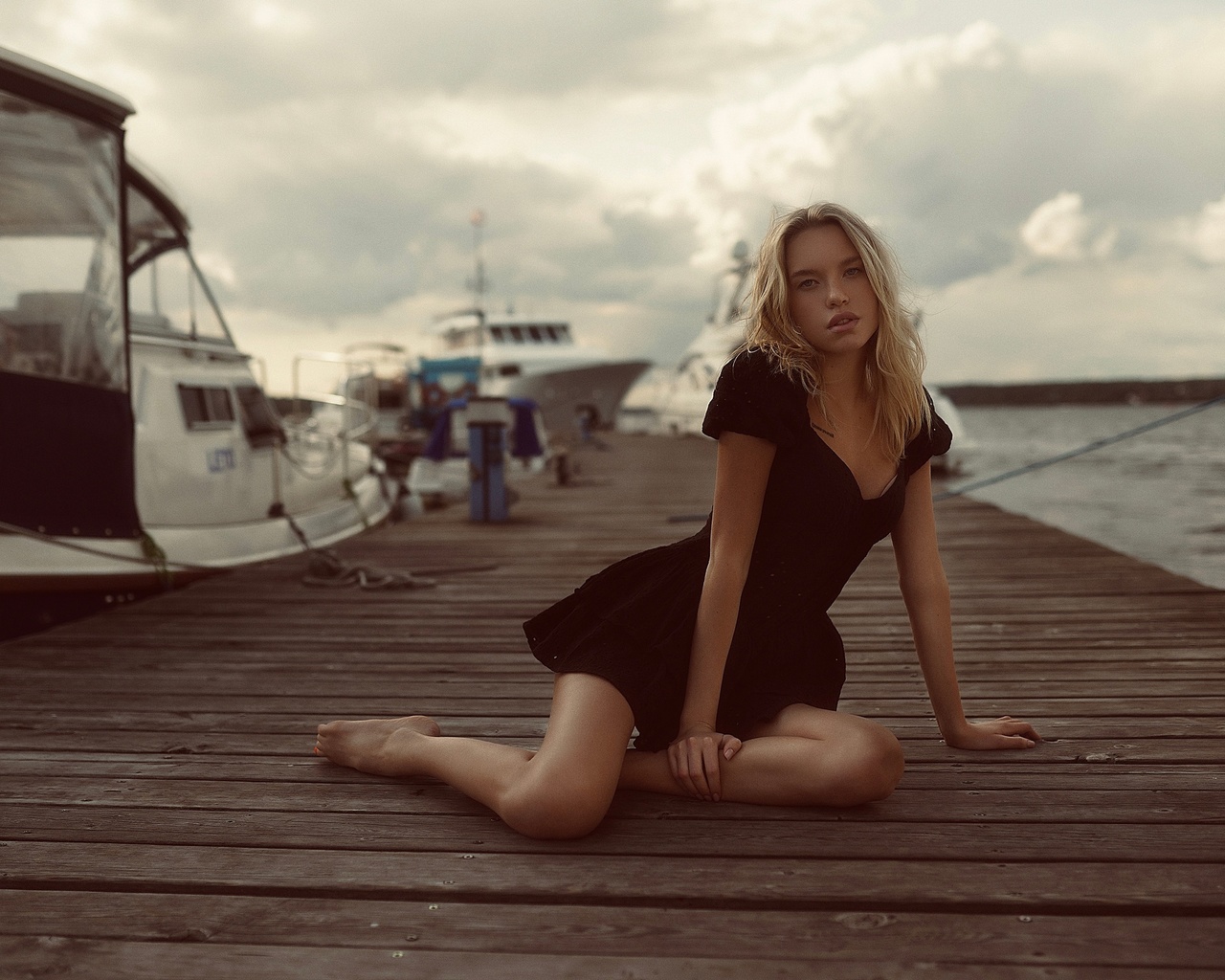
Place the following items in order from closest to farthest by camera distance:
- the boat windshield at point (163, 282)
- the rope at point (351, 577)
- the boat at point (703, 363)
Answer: the rope at point (351, 577) < the boat windshield at point (163, 282) < the boat at point (703, 363)

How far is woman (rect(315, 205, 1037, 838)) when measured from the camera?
2371 mm

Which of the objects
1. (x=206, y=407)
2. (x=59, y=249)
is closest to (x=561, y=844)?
(x=59, y=249)

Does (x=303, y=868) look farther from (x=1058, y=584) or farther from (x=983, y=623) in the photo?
(x=1058, y=584)

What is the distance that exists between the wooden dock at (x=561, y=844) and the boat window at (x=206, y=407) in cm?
349

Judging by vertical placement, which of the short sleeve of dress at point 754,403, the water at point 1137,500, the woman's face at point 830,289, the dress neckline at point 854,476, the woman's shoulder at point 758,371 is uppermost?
the woman's face at point 830,289

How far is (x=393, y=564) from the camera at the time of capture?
7.40m

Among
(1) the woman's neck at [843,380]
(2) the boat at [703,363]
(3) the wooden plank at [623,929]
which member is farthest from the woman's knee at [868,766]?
(2) the boat at [703,363]

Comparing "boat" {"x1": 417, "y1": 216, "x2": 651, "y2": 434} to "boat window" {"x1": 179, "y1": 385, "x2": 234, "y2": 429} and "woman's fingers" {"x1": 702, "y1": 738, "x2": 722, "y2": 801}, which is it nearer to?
"boat window" {"x1": 179, "y1": 385, "x2": 234, "y2": 429}

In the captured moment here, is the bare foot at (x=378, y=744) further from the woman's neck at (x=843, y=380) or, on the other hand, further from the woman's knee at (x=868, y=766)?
the woman's neck at (x=843, y=380)

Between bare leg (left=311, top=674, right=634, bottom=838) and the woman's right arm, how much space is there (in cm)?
16

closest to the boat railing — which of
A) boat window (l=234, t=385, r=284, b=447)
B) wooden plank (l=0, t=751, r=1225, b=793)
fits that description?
boat window (l=234, t=385, r=284, b=447)

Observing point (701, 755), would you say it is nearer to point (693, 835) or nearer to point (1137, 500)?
point (693, 835)

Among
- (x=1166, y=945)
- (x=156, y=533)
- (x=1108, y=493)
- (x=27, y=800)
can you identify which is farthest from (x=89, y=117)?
(x=1108, y=493)

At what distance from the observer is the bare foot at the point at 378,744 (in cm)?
268
